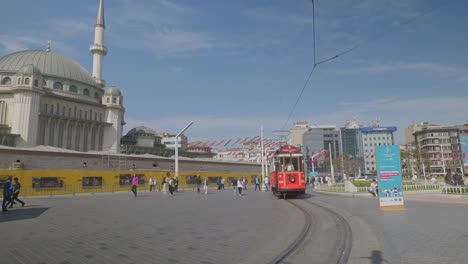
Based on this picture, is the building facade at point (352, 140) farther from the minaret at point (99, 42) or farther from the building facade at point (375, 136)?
the minaret at point (99, 42)

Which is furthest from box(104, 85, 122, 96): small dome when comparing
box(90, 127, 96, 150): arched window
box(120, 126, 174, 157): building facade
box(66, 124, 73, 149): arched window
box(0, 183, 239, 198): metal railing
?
box(0, 183, 239, 198): metal railing

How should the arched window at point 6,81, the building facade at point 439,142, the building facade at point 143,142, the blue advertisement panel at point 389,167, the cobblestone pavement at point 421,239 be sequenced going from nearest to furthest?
the cobblestone pavement at point 421,239 → the blue advertisement panel at point 389,167 → the arched window at point 6,81 → the building facade at point 143,142 → the building facade at point 439,142

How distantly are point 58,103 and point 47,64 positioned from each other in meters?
10.6

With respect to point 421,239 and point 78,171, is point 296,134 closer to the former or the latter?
point 78,171

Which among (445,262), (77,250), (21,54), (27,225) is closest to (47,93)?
(21,54)

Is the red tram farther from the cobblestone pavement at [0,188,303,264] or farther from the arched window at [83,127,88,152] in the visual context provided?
the arched window at [83,127,88,152]

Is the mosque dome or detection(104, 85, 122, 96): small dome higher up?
the mosque dome

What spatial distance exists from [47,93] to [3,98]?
22.3 ft

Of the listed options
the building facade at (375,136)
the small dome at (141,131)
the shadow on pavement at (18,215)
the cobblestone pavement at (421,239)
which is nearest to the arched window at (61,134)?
the small dome at (141,131)

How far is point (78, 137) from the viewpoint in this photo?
5600 cm

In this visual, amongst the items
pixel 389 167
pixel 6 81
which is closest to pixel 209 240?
pixel 389 167

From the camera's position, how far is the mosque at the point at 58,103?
4834cm

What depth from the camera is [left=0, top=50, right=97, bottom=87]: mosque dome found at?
57603 millimetres

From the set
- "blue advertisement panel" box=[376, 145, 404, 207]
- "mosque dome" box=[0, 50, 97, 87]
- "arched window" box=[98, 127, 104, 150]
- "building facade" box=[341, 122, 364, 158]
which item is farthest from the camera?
"building facade" box=[341, 122, 364, 158]
